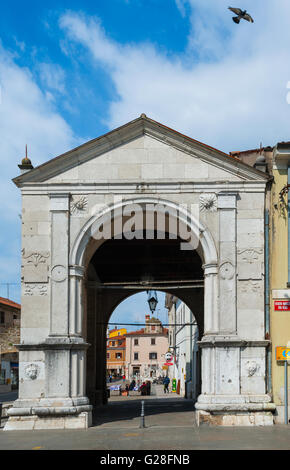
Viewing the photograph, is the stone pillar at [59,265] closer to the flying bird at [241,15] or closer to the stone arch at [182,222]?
the stone arch at [182,222]

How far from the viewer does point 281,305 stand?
1731cm

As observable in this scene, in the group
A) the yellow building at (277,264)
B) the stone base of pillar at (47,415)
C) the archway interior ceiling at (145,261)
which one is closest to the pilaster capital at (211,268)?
the yellow building at (277,264)

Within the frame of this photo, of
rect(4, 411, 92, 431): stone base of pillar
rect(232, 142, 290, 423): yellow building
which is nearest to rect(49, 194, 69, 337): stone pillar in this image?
rect(4, 411, 92, 431): stone base of pillar

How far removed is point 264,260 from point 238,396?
355cm

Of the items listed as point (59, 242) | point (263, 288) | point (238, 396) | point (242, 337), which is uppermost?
point (59, 242)

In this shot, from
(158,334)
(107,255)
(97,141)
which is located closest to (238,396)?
(97,141)

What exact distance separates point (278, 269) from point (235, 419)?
13.1 ft

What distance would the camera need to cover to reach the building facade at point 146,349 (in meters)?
100

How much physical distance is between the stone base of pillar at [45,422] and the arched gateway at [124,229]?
25 millimetres

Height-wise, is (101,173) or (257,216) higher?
(101,173)

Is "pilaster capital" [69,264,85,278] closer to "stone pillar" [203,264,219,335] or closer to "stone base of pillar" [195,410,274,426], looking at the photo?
"stone pillar" [203,264,219,335]

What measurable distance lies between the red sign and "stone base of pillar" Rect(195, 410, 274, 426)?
269 centimetres
